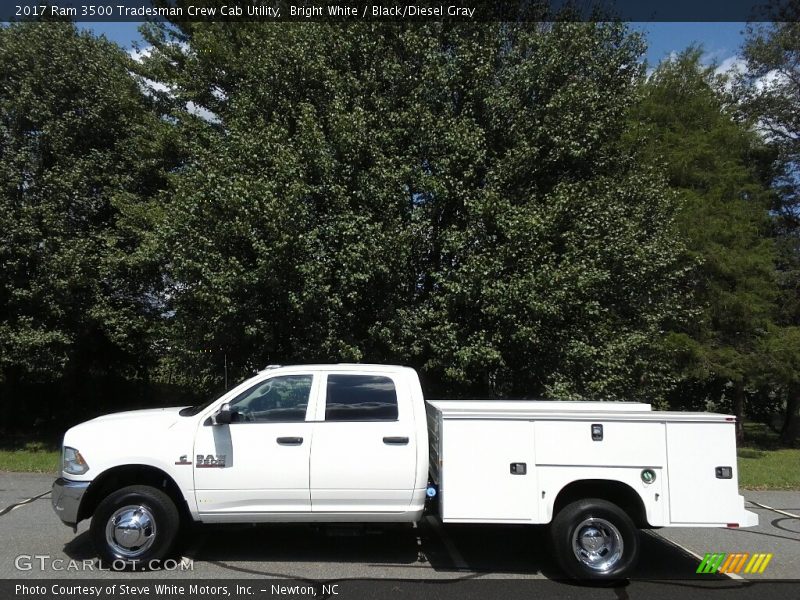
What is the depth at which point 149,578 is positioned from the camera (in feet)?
18.5

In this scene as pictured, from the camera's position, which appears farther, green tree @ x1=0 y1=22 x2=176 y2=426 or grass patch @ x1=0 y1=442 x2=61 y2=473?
green tree @ x1=0 y1=22 x2=176 y2=426

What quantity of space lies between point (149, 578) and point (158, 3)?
17075 mm

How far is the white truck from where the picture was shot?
18.9 feet

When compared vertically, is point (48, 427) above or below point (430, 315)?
below

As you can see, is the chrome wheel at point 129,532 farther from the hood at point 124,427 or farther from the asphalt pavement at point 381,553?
the hood at point 124,427

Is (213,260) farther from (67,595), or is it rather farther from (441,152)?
(67,595)

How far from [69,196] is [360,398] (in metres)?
12.2

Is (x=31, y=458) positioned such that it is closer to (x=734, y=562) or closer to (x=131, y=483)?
(x=131, y=483)

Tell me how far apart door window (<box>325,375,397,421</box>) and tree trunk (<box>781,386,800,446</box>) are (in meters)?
20.4

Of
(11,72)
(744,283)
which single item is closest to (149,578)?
(11,72)

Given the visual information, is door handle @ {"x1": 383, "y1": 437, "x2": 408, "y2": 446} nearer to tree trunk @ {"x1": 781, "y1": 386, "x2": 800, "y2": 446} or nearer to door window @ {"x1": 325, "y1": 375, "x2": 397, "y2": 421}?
door window @ {"x1": 325, "y1": 375, "x2": 397, "y2": 421}

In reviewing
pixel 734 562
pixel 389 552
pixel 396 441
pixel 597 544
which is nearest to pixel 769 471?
pixel 734 562

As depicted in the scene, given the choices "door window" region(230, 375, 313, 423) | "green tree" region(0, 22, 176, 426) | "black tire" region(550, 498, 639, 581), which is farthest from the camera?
"green tree" region(0, 22, 176, 426)

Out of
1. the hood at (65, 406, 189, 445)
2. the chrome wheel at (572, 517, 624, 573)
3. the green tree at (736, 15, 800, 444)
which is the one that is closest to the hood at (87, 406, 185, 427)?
the hood at (65, 406, 189, 445)
